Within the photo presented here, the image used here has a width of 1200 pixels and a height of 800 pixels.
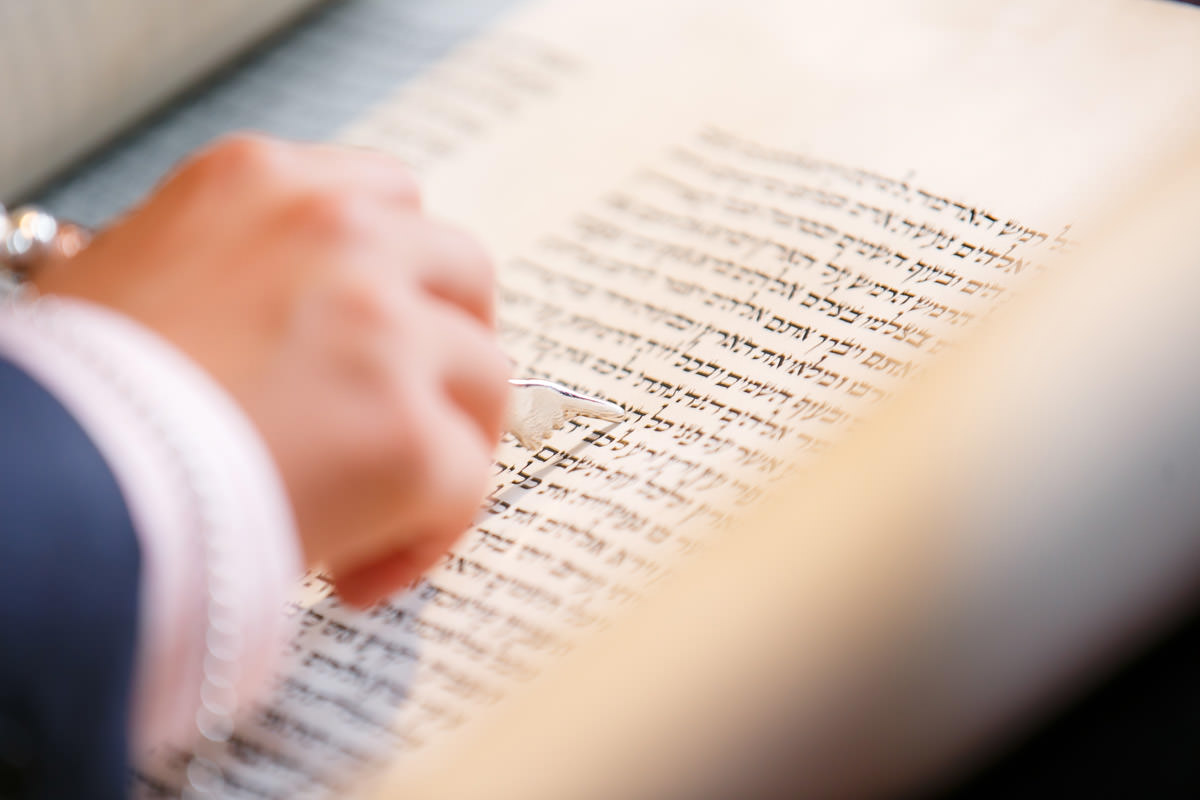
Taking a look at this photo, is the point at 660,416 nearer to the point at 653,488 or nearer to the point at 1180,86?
the point at 653,488

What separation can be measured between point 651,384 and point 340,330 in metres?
0.14

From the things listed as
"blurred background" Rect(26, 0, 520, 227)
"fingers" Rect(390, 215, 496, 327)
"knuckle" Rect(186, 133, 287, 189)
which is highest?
"fingers" Rect(390, 215, 496, 327)

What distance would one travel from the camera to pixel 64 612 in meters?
0.21

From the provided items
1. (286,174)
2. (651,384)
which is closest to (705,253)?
(651,384)

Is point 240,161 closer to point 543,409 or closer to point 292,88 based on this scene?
point 543,409

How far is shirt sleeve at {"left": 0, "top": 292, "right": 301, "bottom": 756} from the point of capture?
22 cm

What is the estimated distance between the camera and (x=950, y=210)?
40cm

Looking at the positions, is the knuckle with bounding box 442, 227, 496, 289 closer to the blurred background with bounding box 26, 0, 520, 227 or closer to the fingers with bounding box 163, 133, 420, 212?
the fingers with bounding box 163, 133, 420, 212

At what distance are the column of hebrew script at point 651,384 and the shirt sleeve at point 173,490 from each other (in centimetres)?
7

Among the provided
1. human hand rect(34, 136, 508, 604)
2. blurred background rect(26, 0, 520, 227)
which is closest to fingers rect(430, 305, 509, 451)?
human hand rect(34, 136, 508, 604)

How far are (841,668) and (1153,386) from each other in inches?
2.4

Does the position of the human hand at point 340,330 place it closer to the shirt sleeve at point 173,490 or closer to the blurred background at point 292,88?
the shirt sleeve at point 173,490

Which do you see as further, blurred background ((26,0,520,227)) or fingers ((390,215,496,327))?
blurred background ((26,0,520,227))

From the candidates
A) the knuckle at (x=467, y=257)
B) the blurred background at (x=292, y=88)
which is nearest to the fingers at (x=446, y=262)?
the knuckle at (x=467, y=257)
